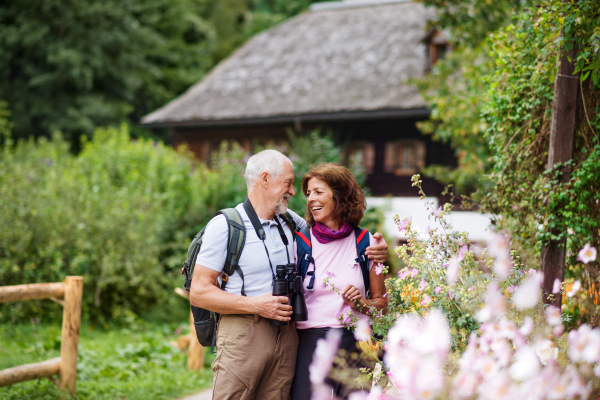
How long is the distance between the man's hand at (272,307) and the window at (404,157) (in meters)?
13.0

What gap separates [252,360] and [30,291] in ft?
8.37

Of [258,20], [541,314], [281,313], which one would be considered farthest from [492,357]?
[258,20]

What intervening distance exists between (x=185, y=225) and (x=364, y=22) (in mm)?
12062

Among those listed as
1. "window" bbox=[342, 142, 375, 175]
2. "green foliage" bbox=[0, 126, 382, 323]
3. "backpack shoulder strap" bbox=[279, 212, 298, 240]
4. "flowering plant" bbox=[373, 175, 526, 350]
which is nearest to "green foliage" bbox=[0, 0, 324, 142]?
"window" bbox=[342, 142, 375, 175]

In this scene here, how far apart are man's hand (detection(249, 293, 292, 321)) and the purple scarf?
0.45m

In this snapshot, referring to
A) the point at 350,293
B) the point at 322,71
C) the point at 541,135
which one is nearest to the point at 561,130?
the point at 541,135

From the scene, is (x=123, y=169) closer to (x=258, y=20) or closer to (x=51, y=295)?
(x=51, y=295)

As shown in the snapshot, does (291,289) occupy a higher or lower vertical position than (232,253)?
lower

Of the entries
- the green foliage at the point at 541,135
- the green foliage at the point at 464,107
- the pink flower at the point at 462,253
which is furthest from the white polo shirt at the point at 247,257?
the green foliage at the point at 464,107

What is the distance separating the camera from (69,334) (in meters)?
4.59

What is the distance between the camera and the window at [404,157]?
15219 millimetres

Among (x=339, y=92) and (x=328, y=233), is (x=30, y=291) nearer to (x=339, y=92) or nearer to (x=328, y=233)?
(x=328, y=233)

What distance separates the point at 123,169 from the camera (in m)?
10.8

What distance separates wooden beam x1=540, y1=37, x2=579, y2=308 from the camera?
11.1ft
